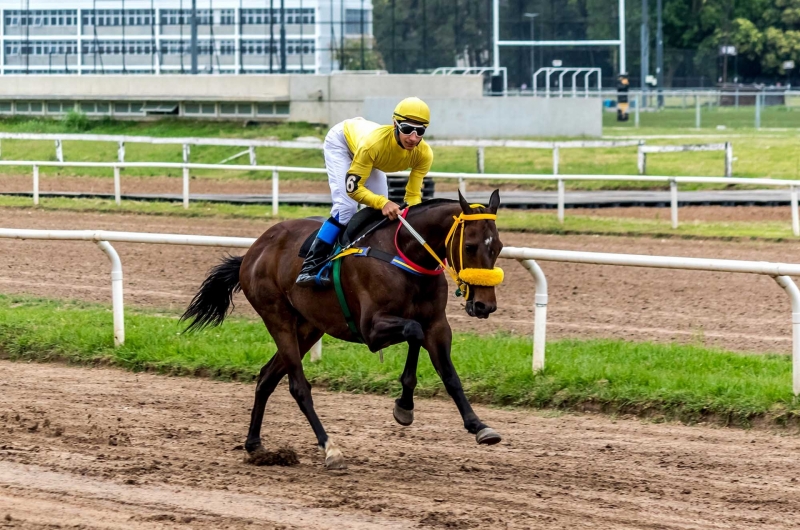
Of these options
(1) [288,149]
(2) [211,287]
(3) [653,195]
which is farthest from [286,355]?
(1) [288,149]

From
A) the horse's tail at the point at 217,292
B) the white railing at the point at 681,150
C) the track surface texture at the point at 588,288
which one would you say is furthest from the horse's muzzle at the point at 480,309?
the white railing at the point at 681,150

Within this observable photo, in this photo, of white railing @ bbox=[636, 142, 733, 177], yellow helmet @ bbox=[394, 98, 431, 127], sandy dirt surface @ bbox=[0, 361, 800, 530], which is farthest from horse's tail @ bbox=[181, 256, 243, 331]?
white railing @ bbox=[636, 142, 733, 177]

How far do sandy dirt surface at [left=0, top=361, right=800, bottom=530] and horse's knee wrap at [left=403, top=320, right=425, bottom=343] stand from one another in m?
0.67

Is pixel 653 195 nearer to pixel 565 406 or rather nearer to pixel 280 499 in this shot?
pixel 565 406

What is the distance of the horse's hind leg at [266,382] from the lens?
20.2 feet

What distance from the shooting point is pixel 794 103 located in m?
45.4

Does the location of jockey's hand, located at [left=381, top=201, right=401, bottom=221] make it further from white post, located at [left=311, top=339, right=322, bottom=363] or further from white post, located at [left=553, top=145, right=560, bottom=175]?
white post, located at [left=553, top=145, right=560, bottom=175]

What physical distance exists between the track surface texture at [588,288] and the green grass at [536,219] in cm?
46

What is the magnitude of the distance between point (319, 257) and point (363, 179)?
1.62 feet

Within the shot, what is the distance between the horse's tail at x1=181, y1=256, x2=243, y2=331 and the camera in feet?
23.4

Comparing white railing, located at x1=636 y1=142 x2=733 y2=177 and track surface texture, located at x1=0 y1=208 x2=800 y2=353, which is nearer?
track surface texture, located at x1=0 y1=208 x2=800 y2=353

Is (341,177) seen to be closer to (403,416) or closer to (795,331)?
(403,416)

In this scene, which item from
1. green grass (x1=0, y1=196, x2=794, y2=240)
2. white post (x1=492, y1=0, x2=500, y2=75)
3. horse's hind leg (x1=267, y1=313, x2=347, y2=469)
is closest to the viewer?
horse's hind leg (x1=267, y1=313, x2=347, y2=469)

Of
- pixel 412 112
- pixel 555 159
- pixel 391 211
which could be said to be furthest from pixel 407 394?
pixel 555 159
